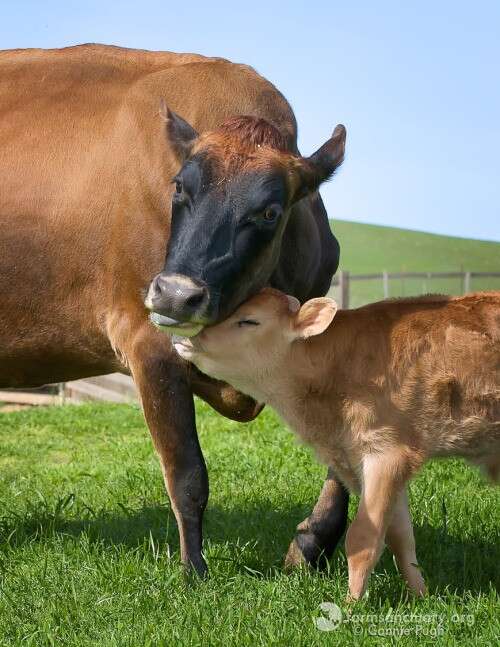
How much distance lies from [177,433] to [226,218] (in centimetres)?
135

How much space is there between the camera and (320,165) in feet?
17.0

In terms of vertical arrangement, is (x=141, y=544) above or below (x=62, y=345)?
below

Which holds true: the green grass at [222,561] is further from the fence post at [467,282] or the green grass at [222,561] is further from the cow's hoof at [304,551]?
the fence post at [467,282]

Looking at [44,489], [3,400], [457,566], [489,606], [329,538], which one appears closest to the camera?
[489,606]

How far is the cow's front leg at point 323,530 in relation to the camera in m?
5.71

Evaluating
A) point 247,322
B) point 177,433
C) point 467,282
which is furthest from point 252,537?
point 467,282

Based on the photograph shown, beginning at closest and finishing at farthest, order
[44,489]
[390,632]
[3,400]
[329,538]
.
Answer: [390,632], [329,538], [44,489], [3,400]

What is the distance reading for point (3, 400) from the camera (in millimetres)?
18969

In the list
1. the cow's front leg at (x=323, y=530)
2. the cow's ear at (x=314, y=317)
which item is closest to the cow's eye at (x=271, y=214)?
the cow's ear at (x=314, y=317)

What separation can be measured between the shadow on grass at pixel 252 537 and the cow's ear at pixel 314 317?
136cm

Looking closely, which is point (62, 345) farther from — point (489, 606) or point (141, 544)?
point (489, 606)

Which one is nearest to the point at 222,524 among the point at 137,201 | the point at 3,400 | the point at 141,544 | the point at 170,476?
the point at 141,544

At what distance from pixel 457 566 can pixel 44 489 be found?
13.0ft

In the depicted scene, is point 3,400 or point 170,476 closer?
point 170,476
